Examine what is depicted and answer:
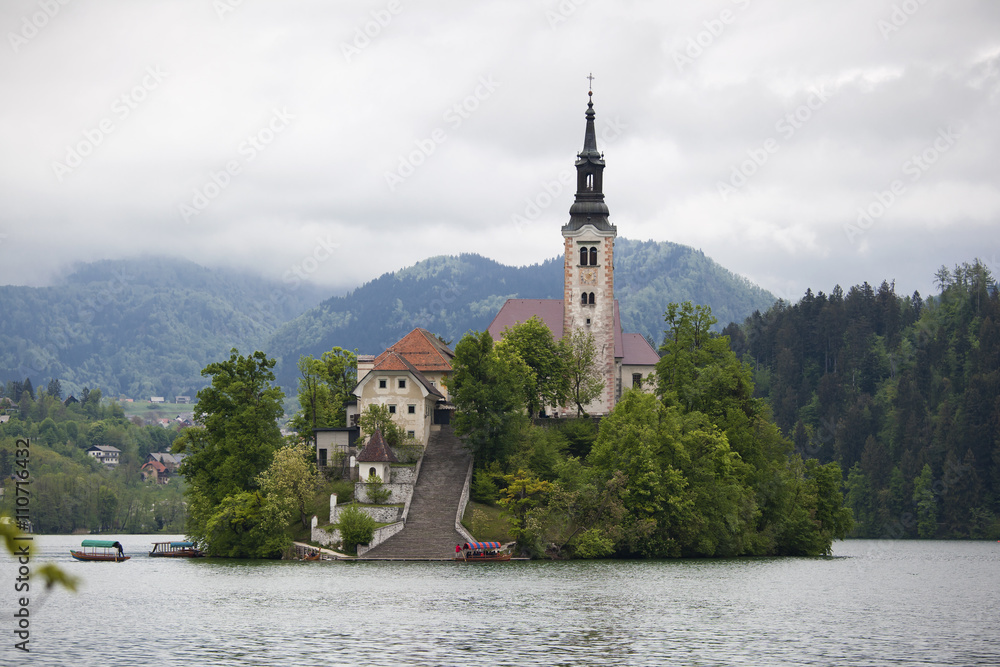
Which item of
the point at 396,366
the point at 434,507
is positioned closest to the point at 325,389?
the point at 396,366

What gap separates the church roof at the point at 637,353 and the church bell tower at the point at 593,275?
5422 mm

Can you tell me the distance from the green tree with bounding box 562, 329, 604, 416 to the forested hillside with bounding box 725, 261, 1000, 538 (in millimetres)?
61781

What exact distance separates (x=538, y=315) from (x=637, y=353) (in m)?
10.9

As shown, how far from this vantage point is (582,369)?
10350 cm

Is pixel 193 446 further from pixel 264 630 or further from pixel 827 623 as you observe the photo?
pixel 827 623

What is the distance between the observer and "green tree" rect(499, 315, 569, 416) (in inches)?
3831

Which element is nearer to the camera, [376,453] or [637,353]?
[376,453]

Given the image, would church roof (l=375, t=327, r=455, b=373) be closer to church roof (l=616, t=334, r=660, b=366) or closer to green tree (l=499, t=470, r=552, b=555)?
church roof (l=616, t=334, r=660, b=366)

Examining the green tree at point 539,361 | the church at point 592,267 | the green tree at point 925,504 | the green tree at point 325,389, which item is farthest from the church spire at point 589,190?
the green tree at point 925,504

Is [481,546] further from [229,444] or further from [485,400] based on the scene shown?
[229,444]

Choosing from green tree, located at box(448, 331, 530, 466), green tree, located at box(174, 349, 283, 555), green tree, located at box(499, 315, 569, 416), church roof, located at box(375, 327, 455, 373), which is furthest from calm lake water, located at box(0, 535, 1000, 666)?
church roof, located at box(375, 327, 455, 373)

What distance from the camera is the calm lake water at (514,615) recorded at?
121 feet

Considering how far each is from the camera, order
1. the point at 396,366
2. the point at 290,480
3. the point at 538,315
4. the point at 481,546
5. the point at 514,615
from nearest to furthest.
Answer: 1. the point at 514,615
2. the point at 481,546
3. the point at 290,480
4. the point at 396,366
5. the point at 538,315

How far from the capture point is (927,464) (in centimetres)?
14650
